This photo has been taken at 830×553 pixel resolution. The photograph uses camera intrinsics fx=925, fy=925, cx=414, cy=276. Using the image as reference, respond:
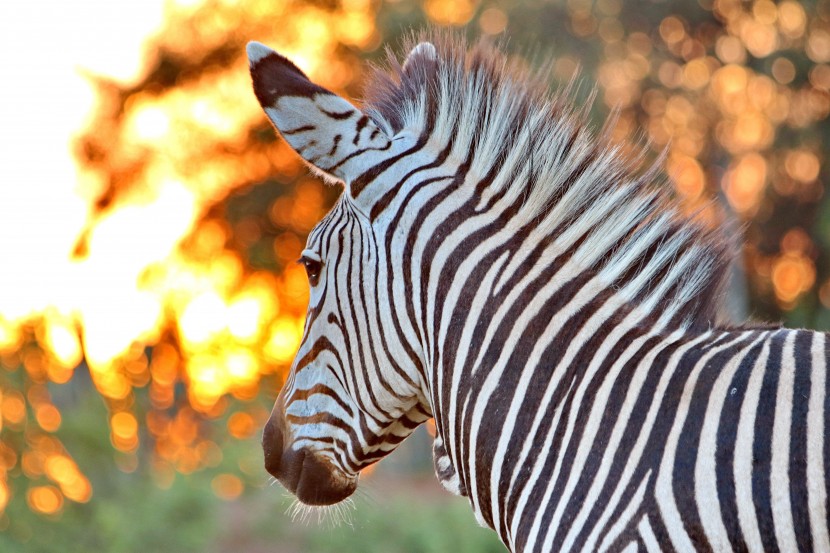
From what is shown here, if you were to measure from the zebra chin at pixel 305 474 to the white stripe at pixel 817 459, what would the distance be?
135 centimetres

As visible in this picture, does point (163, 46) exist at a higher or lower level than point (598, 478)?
lower

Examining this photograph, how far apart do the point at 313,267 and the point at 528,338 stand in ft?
2.32

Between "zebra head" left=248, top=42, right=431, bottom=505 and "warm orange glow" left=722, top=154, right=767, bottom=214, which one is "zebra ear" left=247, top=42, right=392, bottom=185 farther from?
"warm orange glow" left=722, top=154, right=767, bottom=214

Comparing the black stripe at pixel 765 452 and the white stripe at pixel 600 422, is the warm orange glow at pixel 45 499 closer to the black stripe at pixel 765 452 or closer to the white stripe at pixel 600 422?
the white stripe at pixel 600 422

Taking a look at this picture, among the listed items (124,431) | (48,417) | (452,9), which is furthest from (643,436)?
(452,9)

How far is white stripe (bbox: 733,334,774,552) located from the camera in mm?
1905

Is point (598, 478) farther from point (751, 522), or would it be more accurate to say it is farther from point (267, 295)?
point (267, 295)

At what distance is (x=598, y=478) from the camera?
2.09 metres

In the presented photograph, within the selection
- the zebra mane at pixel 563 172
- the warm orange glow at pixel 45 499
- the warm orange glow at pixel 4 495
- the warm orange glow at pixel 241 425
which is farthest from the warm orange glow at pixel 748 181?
the zebra mane at pixel 563 172

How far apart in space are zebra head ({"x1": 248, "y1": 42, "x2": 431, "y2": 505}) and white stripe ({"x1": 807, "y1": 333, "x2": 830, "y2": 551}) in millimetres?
1053

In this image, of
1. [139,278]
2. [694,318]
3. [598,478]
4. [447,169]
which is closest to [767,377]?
[694,318]

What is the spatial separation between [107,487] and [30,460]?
1.63 metres

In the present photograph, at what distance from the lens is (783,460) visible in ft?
6.32

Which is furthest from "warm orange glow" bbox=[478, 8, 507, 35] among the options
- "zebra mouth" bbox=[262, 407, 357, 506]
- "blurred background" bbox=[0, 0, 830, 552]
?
"zebra mouth" bbox=[262, 407, 357, 506]
